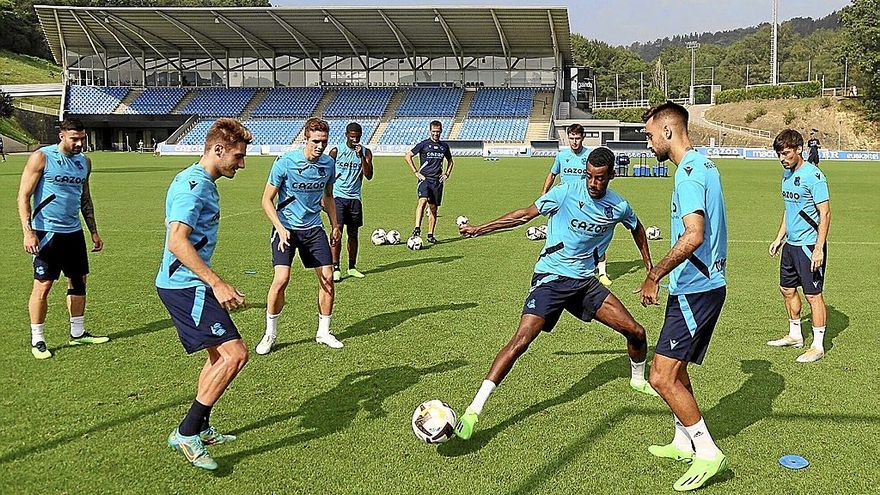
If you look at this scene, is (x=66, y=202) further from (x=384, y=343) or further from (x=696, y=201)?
(x=696, y=201)

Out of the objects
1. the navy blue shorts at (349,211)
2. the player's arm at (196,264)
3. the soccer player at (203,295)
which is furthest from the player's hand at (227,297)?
the navy blue shorts at (349,211)

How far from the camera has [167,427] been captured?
545 centimetres

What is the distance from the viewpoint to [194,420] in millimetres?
4727

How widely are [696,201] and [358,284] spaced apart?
279 inches

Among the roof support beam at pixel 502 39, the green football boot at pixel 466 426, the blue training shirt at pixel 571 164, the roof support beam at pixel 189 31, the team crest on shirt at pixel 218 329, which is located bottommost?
the green football boot at pixel 466 426

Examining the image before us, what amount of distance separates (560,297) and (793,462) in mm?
1867

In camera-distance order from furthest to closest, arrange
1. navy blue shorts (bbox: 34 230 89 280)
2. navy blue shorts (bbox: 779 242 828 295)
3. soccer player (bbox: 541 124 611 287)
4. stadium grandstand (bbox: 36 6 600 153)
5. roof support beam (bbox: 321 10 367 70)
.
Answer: stadium grandstand (bbox: 36 6 600 153) → roof support beam (bbox: 321 10 367 70) → soccer player (bbox: 541 124 611 287) → navy blue shorts (bbox: 779 242 828 295) → navy blue shorts (bbox: 34 230 89 280)

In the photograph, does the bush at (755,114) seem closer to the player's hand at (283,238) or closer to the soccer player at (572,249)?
the player's hand at (283,238)

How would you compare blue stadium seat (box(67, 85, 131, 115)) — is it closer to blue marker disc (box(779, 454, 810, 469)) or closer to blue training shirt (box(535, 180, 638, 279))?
blue training shirt (box(535, 180, 638, 279))

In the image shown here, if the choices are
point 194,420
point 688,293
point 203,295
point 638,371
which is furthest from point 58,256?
point 688,293

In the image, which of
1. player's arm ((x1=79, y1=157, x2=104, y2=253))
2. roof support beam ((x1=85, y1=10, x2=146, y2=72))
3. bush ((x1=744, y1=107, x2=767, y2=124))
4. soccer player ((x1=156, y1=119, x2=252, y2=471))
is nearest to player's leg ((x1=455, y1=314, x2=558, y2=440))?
soccer player ((x1=156, y1=119, x2=252, y2=471))

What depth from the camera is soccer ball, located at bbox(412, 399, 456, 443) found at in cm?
495

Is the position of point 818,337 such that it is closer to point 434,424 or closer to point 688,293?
point 688,293

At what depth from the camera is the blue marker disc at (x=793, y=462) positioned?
15.7ft
